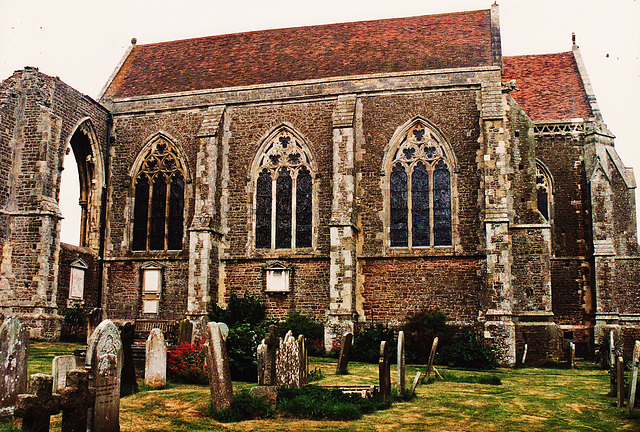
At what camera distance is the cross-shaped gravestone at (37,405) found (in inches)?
234

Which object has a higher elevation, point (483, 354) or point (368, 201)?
point (368, 201)

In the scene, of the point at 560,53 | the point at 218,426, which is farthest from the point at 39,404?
the point at 560,53

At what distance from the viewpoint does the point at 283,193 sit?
2280 cm

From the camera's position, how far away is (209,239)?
21.7m

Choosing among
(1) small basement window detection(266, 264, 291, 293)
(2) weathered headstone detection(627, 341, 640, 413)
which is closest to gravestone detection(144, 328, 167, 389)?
(2) weathered headstone detection(627, 341, 640, 413)

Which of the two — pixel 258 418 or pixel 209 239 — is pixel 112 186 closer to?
pixel 209 239

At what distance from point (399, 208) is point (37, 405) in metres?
16.8

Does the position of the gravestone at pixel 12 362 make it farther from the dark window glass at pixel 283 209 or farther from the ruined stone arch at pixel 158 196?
the ruined stone arch at pixel 158 196

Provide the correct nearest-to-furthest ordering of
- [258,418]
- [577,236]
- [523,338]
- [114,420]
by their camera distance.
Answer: [114,420], [258,418], [523,338], [577,236]

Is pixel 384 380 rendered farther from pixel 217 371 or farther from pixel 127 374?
pixel 127 374

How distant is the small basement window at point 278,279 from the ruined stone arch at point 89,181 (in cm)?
672

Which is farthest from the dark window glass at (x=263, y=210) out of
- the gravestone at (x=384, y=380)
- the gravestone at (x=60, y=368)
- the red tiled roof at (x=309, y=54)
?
the gravestone at (x=60, y=368)

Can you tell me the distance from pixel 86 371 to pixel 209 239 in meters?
15.1

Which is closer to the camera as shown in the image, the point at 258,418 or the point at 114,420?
the point at 114,420
